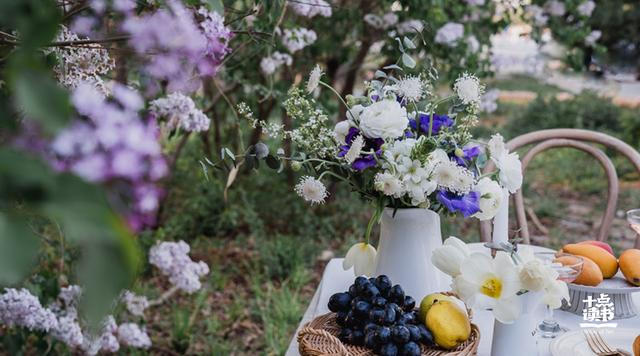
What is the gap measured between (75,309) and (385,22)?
6.12 feet

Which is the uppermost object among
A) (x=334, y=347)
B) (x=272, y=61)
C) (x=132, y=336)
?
(x=272, y=61)

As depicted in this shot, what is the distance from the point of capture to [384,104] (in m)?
1.20

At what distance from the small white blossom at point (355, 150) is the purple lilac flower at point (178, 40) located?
29 cm

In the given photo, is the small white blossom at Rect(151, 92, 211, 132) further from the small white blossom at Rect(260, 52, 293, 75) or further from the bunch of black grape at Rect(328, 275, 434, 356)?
the bunch of black grape at Rect(328, 275, 434, 356)

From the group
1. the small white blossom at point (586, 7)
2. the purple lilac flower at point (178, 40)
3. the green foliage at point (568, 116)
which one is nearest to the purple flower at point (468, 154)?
the purple lilac flower at point (178, 40)

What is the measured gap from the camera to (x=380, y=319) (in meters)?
1.06

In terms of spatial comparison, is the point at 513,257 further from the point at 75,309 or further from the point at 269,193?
the point at 269,193

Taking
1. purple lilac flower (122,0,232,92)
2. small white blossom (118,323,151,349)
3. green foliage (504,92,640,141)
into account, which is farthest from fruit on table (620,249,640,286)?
green foliage (504,92,640,141)

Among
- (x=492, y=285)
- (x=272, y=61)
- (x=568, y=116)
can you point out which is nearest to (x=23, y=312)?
(x=492, y=285)

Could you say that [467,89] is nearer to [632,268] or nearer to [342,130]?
[342,130]

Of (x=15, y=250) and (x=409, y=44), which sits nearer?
(x=15, y=250)

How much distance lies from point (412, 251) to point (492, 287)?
27cm

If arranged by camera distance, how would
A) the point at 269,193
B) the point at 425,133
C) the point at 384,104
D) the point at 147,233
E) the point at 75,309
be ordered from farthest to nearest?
1. the point at 269,193
2. the point at 147,233
3. the point at 75,309
4. the point at 425,133
5. the point at 384,104

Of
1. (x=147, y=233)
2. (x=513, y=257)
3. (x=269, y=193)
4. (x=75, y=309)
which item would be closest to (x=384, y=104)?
(x=513, y=257)
